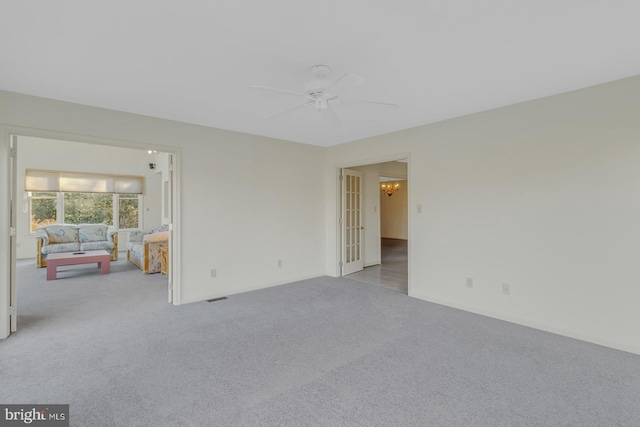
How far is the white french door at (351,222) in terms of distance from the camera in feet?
18.6

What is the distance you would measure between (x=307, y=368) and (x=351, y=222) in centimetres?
376

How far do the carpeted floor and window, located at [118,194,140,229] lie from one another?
535 centimetres

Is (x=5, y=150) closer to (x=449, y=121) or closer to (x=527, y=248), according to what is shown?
(x=449, y=121)

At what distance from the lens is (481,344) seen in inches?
111

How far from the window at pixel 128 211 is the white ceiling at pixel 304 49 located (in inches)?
248

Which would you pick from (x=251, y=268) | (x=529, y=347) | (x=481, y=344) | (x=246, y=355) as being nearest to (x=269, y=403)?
(x=246, y=355)

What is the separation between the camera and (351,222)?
5.95 metres

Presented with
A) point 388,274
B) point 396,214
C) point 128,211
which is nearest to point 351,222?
point 388,274

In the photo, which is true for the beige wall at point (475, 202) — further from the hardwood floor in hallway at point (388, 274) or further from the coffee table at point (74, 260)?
the coffee table at point (74, 260)

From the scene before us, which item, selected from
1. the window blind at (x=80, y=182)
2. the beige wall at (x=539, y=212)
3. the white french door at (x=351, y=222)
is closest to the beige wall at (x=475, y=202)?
the beige wall at (x=539, y=212)

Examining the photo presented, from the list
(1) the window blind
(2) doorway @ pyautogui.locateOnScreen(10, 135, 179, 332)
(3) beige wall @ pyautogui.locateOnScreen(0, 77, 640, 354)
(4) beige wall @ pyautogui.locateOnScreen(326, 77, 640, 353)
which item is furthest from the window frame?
(4) beige wall @ pyautogui.locateOnScreen(326, 77, 640, 353)

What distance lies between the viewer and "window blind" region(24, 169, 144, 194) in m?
7.41

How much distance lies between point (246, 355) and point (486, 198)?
10.5 ft

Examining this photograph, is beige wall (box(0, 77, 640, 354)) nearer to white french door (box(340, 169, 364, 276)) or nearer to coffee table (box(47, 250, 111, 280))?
white french door (box(340, 169, 364, 276))
